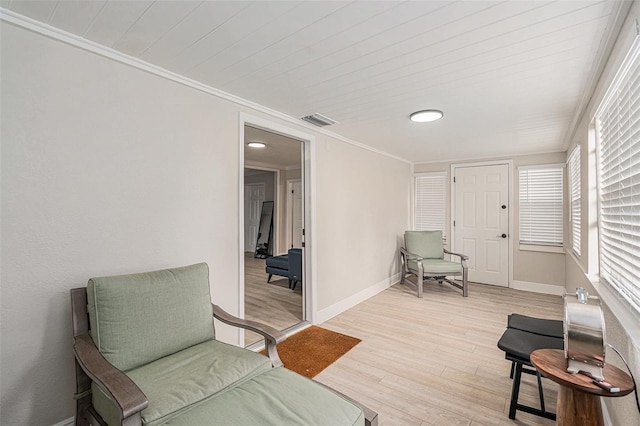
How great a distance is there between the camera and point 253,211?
8453 millimetres

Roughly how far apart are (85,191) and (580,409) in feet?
8.83

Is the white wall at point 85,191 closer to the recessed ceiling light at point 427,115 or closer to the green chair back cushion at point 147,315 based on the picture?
the green chair back cushion at point 147,315

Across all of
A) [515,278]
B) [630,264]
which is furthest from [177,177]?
[515,278]

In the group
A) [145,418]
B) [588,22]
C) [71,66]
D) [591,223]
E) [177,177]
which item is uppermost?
[588,22]

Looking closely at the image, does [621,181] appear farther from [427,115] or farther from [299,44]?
[299,44]

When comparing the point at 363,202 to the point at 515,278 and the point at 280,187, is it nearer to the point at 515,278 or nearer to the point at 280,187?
the point at 515,278

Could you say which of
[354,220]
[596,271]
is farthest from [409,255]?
[596,271]

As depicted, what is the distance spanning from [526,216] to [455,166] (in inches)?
55.8

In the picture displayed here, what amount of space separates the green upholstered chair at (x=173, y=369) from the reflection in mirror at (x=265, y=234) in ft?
18.9

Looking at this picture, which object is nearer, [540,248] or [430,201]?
[540,248]

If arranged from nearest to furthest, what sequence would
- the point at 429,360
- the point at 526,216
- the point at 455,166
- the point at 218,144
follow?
the point at 218,144
the point at 429,360
the point at 526,216
the point at 455,166

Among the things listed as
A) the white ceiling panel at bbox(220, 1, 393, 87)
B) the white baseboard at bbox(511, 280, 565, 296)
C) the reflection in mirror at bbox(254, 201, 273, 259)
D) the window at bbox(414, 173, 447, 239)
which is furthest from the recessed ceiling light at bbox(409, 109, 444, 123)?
the reflection in mirror at bbox(254, 201, 273, 259)

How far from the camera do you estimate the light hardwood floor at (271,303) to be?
344cm

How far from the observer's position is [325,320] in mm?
3537
